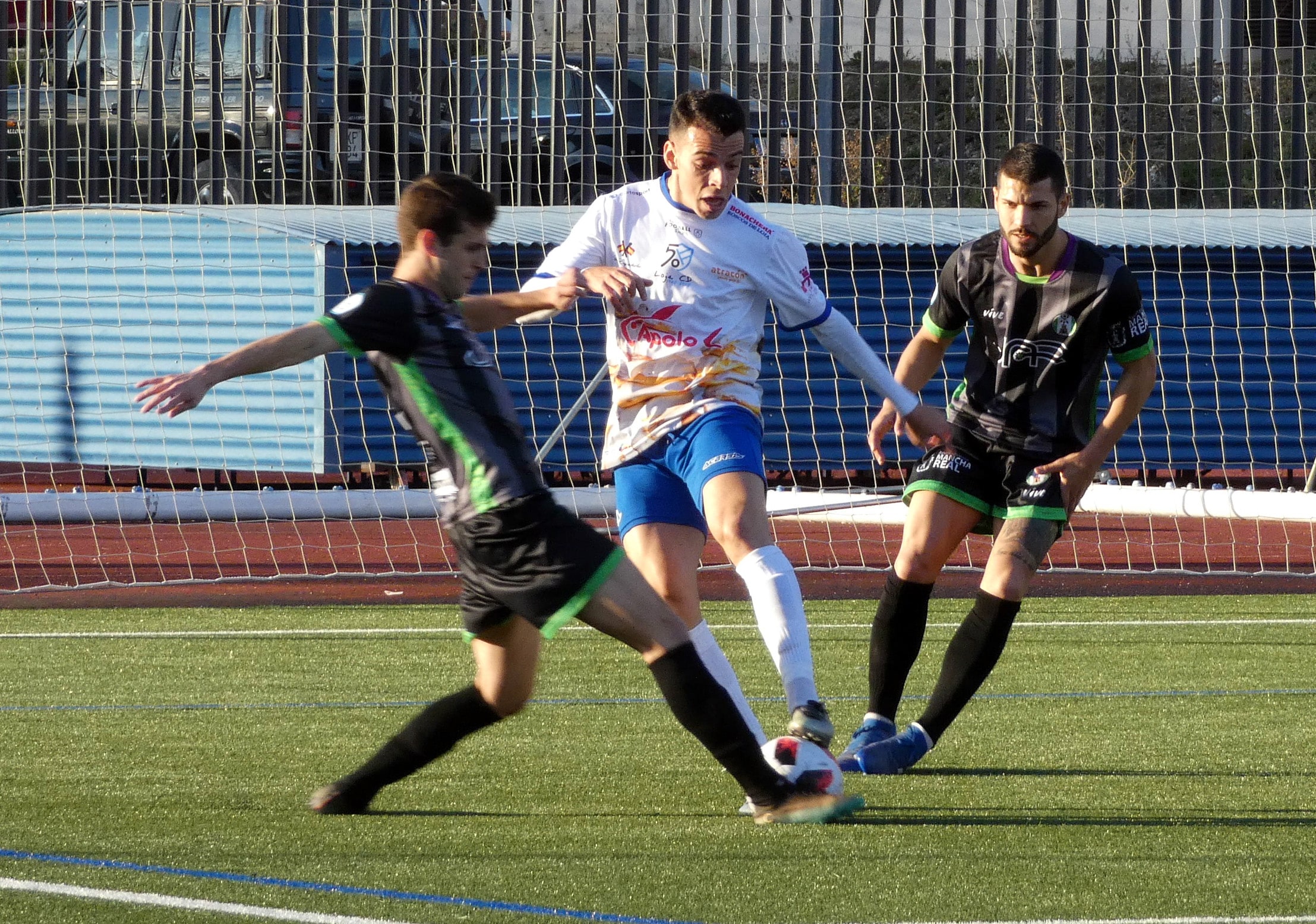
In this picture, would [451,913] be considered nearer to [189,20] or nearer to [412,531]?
[412,531]

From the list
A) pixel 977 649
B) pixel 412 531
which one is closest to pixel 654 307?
pixel 977 649

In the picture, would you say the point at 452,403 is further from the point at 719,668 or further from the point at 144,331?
the point at 144,331

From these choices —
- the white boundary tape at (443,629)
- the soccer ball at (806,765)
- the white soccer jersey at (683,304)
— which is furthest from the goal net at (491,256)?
the soccer ball at (806,765)

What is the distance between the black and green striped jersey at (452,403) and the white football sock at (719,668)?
0.83 metres

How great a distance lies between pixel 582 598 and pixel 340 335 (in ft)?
2.53

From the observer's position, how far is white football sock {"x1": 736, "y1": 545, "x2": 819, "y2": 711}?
4.56 m

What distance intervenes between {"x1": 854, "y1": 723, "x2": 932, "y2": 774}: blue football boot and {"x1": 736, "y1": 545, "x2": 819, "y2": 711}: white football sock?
52cm

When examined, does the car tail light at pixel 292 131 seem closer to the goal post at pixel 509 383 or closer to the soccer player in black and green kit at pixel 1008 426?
the goal post at pixel 509 383

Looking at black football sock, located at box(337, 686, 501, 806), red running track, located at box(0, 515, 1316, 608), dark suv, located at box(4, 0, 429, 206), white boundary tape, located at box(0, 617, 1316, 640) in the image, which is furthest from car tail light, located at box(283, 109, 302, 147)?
black football sock, located at box(337, 686, 501, 806)

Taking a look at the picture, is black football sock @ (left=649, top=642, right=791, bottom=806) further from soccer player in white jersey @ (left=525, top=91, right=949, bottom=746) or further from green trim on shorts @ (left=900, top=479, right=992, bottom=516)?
green trim on shorts @ (left=900, top=479, right=992, bottom=516)

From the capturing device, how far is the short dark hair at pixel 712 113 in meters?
4.75

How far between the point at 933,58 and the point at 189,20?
275 inches

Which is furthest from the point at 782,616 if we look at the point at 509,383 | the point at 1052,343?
the point at 509,383

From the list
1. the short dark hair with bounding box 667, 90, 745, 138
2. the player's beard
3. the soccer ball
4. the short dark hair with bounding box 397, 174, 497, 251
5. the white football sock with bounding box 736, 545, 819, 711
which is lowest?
the soccer ball
